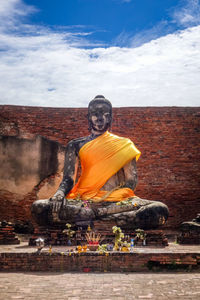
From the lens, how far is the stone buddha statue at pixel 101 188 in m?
6.48

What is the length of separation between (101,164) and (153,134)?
13.7 feet

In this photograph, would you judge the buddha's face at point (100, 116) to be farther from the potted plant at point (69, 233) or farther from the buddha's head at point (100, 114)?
the potted plant at point (69, 233)

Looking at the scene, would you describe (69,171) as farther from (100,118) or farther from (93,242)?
(93,242)

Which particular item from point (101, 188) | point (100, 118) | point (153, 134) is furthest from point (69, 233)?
point (153, 134)

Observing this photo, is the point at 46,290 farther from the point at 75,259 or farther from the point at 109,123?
the point at 109,123

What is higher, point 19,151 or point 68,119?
point 68,119

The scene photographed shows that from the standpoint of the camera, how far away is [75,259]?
184 inches

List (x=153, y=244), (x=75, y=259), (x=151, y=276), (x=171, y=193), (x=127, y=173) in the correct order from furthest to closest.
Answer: (x=171, y=193) < (x=127, y=173) < (x=153, y=244) < (x=75, y=259) < (x=151, y=276)

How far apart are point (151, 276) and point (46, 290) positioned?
1.20 m

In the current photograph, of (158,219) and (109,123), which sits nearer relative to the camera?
(158,219)

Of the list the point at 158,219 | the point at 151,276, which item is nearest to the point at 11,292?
the point at 151,276

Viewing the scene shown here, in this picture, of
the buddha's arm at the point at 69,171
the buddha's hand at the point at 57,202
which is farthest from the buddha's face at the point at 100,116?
the buddha's hand at the point at 57,202

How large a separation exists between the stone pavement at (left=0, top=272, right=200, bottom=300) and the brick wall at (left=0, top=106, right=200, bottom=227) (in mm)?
6432

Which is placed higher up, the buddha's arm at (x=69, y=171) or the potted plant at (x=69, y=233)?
the buddha's arm at (x=69, y=171)
